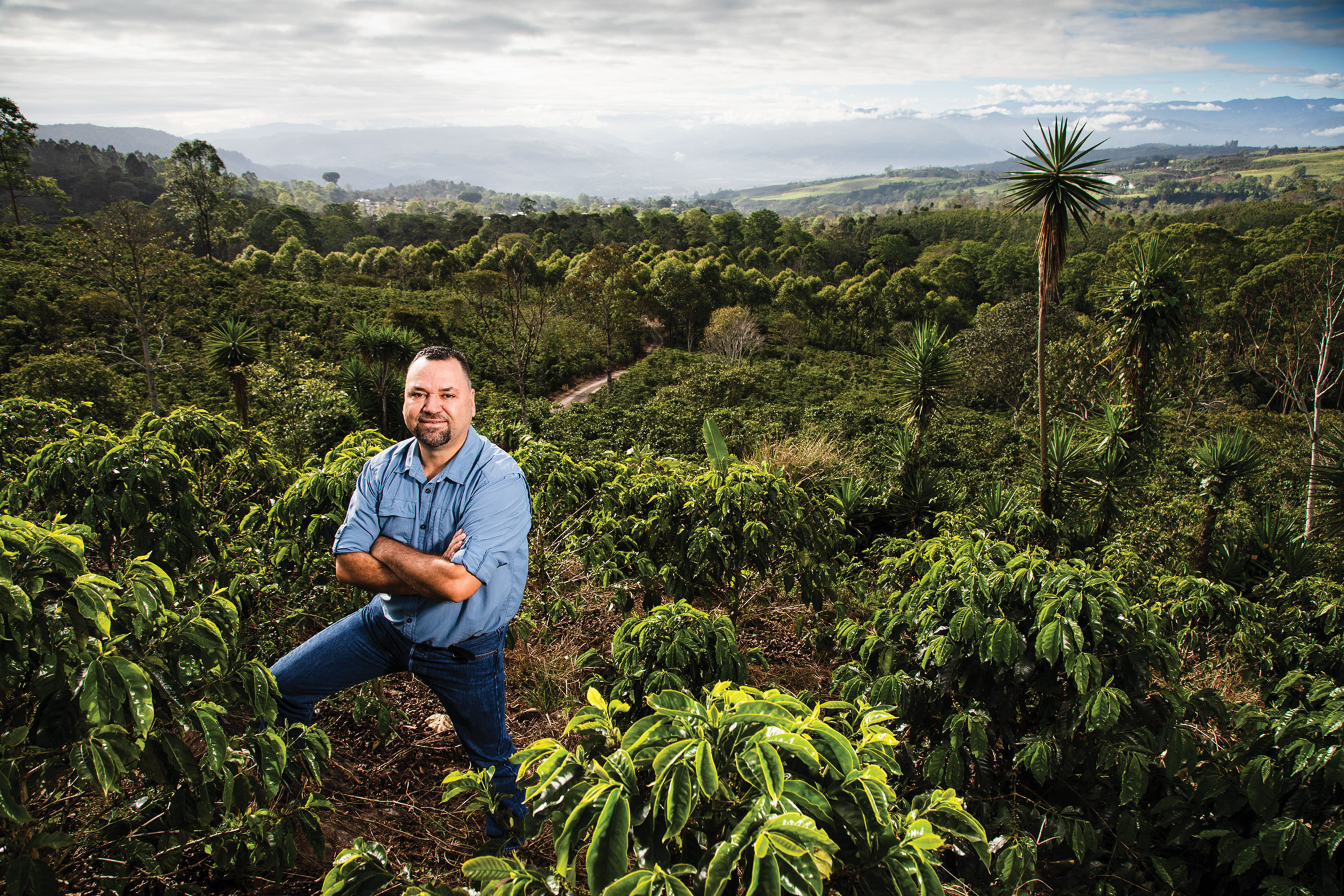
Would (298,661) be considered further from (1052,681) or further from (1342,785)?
(1342,785)

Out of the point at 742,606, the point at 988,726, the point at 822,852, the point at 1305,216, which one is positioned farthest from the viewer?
the point at 1305,216

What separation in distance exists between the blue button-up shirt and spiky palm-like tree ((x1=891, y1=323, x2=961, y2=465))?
30.7 ft

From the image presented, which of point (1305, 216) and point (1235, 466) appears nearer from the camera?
point (1235, 466)

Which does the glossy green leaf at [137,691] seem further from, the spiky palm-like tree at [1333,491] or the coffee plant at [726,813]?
the spiky palm-like tree at [1333,491]

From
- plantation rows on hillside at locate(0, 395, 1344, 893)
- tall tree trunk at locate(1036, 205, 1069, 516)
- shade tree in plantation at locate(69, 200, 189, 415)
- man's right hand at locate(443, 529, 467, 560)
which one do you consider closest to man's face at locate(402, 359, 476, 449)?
man's right hand at locate(443, 529, 467, 560)

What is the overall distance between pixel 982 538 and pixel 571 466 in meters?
2.28

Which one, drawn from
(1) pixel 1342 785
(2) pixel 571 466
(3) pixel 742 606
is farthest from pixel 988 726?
(2) pixel 571 466

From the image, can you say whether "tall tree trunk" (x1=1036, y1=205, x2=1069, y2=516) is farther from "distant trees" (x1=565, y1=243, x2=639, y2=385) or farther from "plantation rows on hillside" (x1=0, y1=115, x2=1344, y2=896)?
"distant trees" (x1=565, y1=243, x2=639, y2=385)

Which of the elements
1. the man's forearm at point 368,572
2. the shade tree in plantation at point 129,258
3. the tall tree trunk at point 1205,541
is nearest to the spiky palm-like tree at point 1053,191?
the tall tree trunk at point 1205,541

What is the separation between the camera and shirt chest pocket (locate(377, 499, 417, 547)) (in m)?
2.45

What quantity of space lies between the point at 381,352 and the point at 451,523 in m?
15.2

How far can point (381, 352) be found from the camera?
1612 cm

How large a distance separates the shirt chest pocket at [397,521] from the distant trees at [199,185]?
157 feet

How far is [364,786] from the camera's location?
3.04 metres
